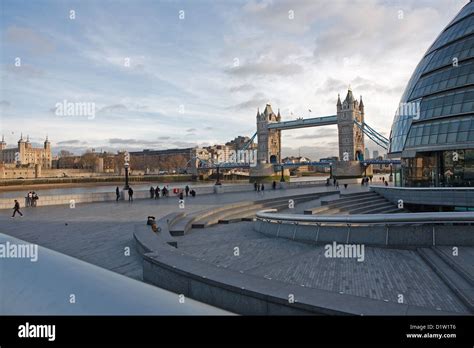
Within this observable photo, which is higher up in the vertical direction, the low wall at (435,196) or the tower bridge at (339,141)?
the tower bridge at (339,141)

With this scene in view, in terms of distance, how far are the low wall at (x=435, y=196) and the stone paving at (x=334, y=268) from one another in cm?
1317

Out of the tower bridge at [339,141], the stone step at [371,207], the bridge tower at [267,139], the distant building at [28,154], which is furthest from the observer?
the distant building at [28,154]

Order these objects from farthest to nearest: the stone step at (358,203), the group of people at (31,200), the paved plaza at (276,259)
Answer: the group of people at (31,200) → the stone step at (358,203) → the paved plaza at (276,259)

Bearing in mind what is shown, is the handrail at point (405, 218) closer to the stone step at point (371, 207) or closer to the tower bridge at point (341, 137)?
the stone step at point (371, 207)

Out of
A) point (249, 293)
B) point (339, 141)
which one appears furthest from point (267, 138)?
point (249, 293)

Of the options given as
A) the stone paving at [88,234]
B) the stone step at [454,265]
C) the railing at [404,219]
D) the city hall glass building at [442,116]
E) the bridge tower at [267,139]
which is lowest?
the stone step at [454,265]

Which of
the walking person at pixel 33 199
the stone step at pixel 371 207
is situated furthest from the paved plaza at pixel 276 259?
the stone step at pixel 371 207

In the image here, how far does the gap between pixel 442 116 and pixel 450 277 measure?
1901 centimetres

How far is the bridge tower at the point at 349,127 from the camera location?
339ft

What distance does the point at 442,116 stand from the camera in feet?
75.3

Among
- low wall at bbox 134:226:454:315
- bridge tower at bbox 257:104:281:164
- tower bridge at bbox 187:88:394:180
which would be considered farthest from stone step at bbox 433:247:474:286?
bridge tower at bbox 257:104:281:164

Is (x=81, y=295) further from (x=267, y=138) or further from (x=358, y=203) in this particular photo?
Answer: (x=267, y=138)
